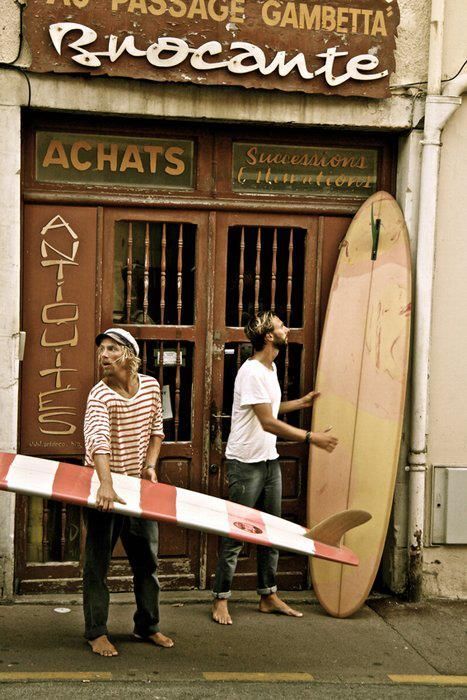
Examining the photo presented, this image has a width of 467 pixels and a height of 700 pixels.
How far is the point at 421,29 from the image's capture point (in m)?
6.32

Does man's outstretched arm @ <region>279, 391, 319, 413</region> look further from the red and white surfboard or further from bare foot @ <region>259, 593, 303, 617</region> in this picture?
bare foot @ <region>259, 593, 303, 617</region>

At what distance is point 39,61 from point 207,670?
345 centimetres

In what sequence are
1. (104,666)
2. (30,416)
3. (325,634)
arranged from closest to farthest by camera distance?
(104,666), (325,634), (30,416)

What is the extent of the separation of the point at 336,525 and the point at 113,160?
2611mm

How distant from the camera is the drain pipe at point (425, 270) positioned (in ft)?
20.6

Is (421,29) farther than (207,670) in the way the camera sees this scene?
Yes

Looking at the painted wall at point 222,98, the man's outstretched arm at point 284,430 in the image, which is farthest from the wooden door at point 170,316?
the man's outstretched arm at point 284,430

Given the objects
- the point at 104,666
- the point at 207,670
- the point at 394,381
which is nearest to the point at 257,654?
the point at 207,670

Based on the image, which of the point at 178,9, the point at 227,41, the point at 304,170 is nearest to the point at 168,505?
the point at 304,170

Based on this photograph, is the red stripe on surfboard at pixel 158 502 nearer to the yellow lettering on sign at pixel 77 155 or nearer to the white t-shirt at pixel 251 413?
the white t-shirt at pixel 251 413

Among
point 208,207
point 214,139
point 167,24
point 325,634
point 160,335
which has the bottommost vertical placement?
point 325,634

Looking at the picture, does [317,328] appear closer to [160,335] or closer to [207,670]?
[160,335]

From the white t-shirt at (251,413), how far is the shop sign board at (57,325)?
98cm

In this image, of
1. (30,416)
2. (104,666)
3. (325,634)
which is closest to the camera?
(104,666)
